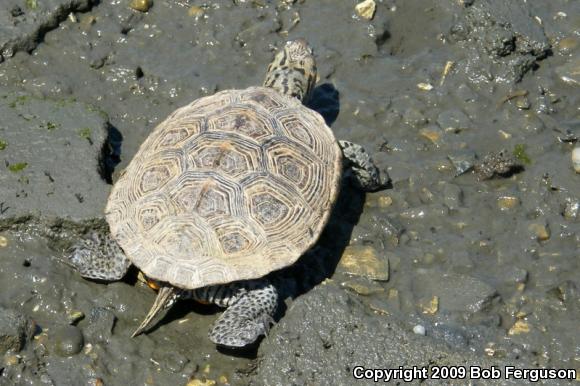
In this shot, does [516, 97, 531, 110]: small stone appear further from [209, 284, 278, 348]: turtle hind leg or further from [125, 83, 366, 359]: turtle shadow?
[209, 284, 278, 348]: turtle hind leg

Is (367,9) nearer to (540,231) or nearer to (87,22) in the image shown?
(87,22)

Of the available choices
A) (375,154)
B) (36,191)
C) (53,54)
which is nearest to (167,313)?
(36,191)

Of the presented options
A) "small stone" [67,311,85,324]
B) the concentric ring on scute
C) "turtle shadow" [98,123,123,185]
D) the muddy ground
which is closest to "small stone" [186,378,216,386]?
the muddy ground

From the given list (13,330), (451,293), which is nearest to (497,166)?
(451,293)

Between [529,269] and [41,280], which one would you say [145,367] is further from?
[529,269]

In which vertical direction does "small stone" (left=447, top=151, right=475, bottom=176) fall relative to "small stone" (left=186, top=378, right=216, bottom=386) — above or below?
above
